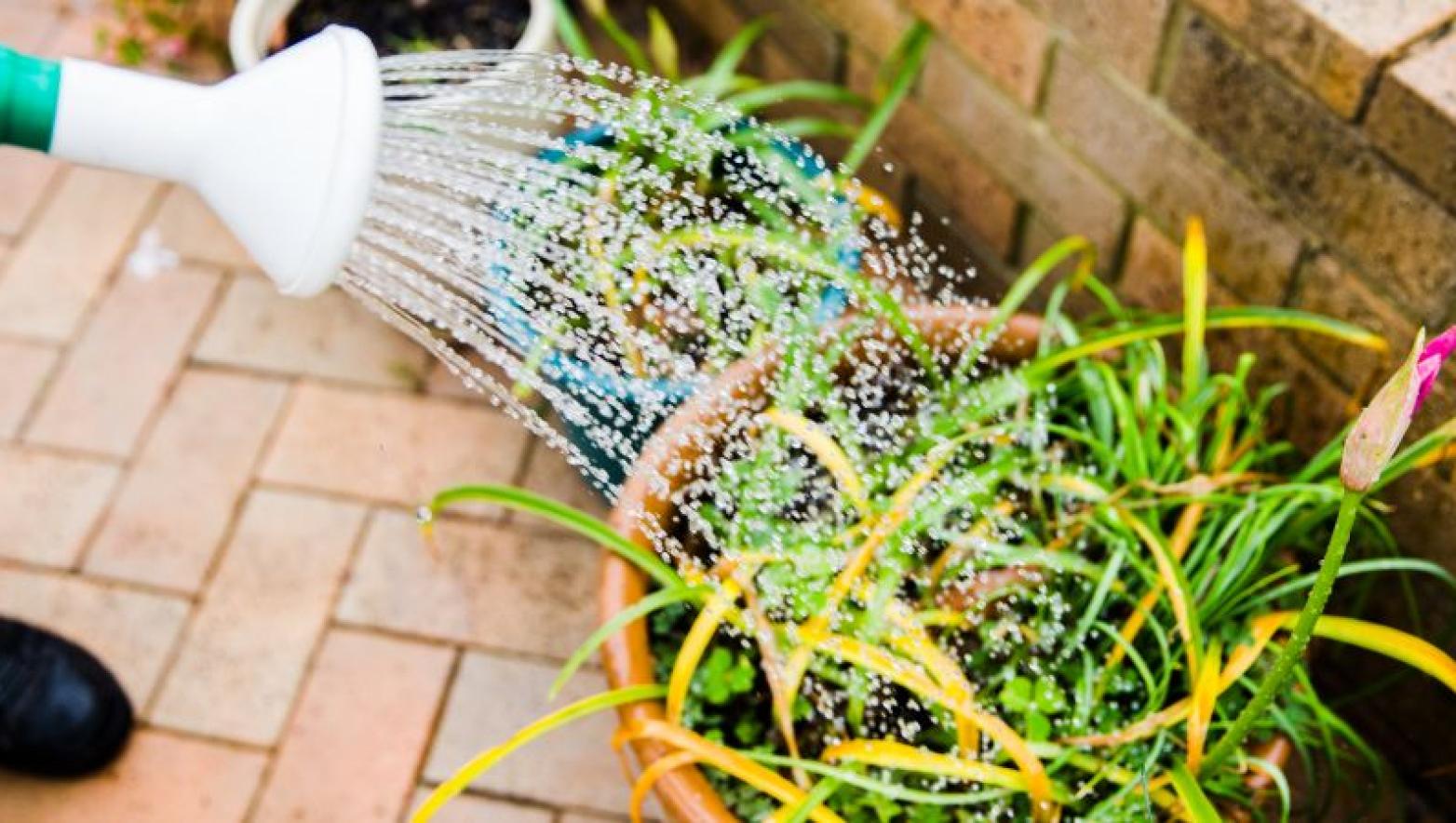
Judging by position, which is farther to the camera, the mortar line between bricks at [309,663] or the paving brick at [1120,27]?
the mortar line between bricks at [309,663]

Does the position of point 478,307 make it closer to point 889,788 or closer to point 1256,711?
point 889,788

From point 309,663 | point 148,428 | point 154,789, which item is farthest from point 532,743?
point 148,428

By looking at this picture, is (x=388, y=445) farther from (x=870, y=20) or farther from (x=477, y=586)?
(x=870, y=20)

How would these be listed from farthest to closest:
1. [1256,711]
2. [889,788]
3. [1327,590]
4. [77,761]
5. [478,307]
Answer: [478,307]
[77,761]
[889,788]
[1256,711]
[1327,590]

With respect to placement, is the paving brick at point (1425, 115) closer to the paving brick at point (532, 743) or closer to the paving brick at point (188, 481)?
the paving brick at point (532, 743)

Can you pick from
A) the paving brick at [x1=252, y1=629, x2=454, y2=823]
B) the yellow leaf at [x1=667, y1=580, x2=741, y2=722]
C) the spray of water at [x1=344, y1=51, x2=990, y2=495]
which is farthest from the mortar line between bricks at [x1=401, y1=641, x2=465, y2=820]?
the yellow leaf at [x1=667, y1=580, x2=741, y2=722]

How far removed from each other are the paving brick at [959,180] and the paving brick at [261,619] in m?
0.97

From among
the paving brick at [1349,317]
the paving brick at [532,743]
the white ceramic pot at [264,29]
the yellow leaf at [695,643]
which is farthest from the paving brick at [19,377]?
the paving brick at [1349,317]

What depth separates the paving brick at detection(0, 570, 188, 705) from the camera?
193cm

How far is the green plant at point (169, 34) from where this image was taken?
2523 mm

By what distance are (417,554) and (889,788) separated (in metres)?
0.92

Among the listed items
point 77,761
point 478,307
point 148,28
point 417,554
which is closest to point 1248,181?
point 478,307

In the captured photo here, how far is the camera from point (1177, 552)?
145 cm

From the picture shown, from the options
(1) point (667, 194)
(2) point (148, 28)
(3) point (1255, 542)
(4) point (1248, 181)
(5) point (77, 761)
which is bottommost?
(5) point (77, 761)
